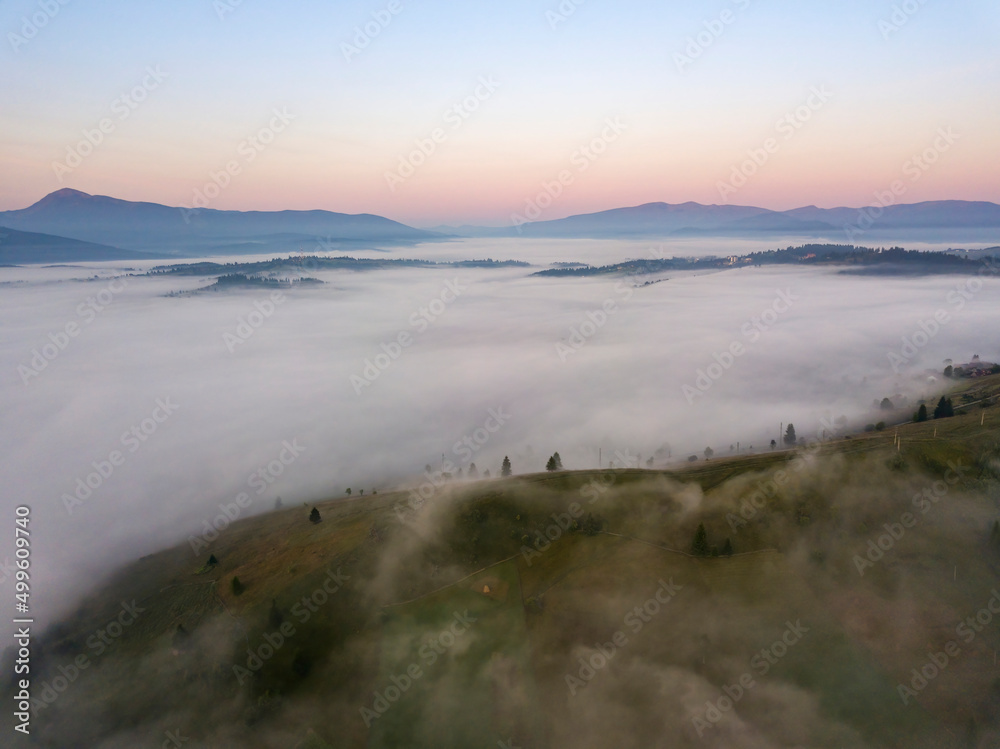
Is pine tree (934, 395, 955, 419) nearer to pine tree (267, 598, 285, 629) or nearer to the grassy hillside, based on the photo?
the grassy hillside

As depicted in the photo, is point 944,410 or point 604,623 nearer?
point 604,623

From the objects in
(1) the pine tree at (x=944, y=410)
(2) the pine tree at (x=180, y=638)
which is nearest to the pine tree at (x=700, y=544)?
(2) the pine tree at (x=180, y=638)

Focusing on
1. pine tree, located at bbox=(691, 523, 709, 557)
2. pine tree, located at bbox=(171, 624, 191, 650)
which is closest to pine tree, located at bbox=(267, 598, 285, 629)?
pine tree, located at bbox=(171, 624, 191, 650)

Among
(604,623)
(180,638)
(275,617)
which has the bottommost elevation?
(180,638)

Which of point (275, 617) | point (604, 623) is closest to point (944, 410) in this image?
point (604, 623)

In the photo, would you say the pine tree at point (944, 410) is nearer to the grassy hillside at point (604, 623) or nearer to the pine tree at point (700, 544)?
the grassy hillside at point (604, 623)

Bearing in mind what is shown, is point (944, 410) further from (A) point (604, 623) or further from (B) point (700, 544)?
(A) point (604, 623)

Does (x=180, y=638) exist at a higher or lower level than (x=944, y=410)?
lower
